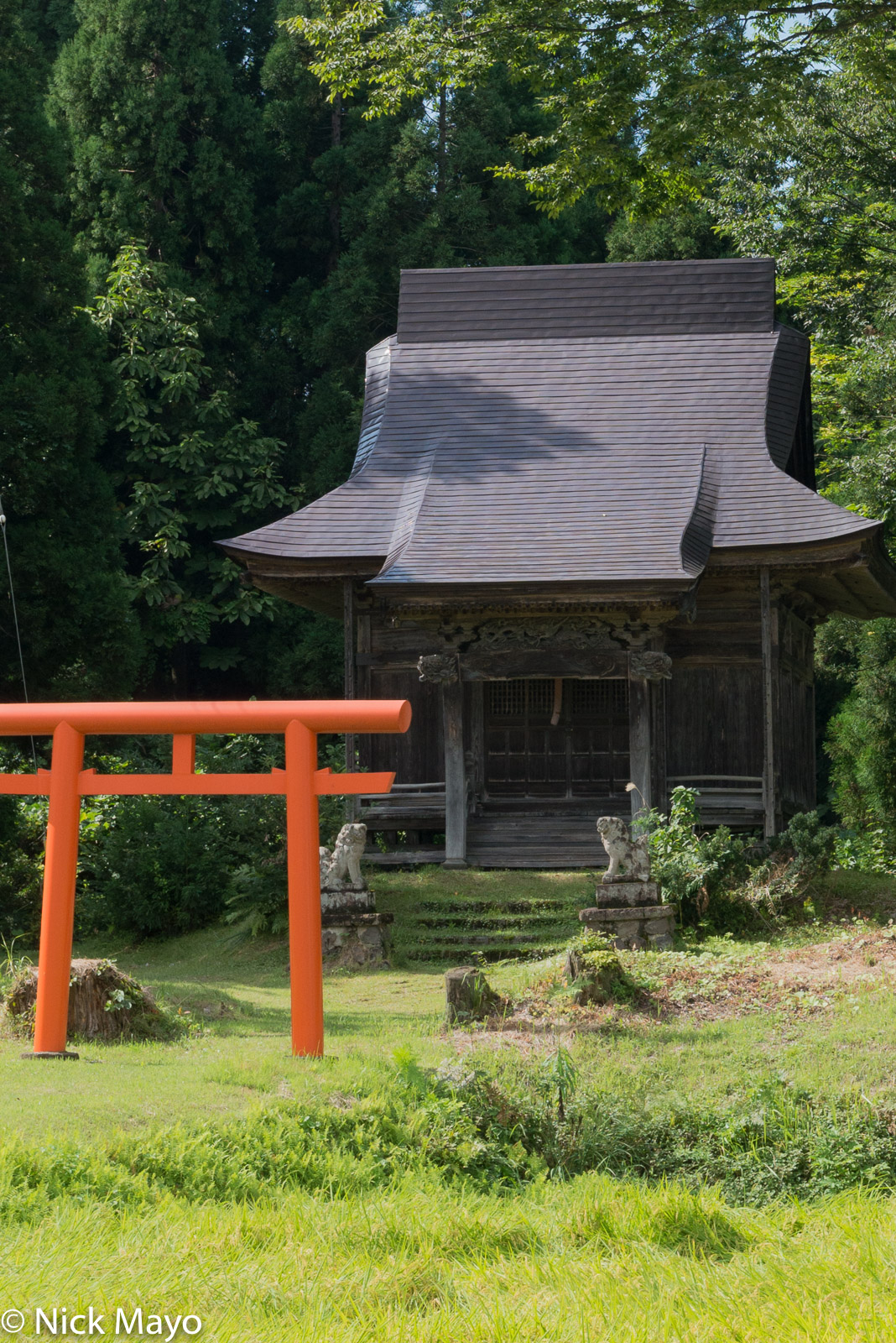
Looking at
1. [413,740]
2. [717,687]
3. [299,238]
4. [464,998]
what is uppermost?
[299,238]

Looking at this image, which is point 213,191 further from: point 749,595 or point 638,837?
point 638,837

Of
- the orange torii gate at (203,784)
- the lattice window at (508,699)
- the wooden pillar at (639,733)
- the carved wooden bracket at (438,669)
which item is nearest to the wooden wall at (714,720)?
the wooden pillar at (639,733)

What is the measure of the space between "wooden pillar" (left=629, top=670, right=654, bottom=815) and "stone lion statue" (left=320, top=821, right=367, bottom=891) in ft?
12.7

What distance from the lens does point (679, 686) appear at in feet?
55.9

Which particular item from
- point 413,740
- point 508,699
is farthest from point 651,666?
point 413,740

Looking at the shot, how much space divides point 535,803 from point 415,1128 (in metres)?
10.8

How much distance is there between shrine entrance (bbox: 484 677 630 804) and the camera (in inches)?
691

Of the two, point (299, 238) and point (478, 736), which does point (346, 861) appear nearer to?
point (478, 736)

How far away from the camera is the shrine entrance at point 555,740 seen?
17.6m

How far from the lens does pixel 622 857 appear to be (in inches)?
485

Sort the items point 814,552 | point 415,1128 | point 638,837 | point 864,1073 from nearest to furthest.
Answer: point 415,1128
point 864,1073
point 638,837
point 814,552

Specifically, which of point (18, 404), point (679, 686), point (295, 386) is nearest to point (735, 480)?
point (679, 686)

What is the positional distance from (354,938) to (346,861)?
0.72 m

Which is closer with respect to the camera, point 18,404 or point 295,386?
point 18,404
